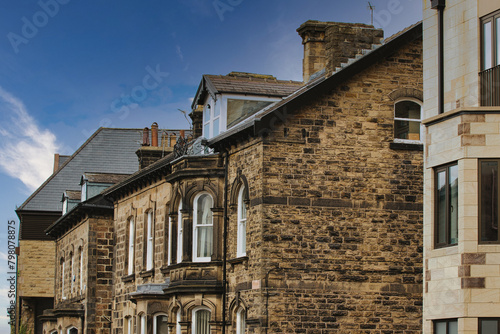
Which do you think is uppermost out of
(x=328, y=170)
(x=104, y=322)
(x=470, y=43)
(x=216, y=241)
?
(x=470, y=43)

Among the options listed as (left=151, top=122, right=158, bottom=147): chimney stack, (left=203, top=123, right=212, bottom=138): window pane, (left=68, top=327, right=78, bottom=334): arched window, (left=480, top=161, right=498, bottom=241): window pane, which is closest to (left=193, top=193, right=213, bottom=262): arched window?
(left=203, top=123, right=212, bottom=138): window pane

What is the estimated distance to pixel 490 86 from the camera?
20.8 meters

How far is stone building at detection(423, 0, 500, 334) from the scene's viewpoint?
20031 mm

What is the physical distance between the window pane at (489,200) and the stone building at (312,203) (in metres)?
7.28

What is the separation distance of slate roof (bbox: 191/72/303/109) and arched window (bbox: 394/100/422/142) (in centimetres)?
392

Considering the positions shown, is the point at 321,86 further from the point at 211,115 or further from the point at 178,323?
the point at 178,323

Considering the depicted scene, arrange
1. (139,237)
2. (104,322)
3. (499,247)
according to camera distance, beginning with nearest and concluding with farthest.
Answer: (499,247) → (139,237) → (104,322)

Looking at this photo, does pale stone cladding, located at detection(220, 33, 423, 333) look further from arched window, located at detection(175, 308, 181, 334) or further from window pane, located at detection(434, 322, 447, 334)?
window pane, located at detection(434, 322, 447, 334)

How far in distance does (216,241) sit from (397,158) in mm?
5793

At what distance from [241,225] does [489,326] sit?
398 inches

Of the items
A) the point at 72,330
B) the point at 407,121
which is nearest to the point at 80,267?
the point at 72,330

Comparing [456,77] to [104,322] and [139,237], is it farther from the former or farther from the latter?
[104,322]

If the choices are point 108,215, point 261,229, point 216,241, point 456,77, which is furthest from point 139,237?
point 456,77

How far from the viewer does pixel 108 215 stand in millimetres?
42625
